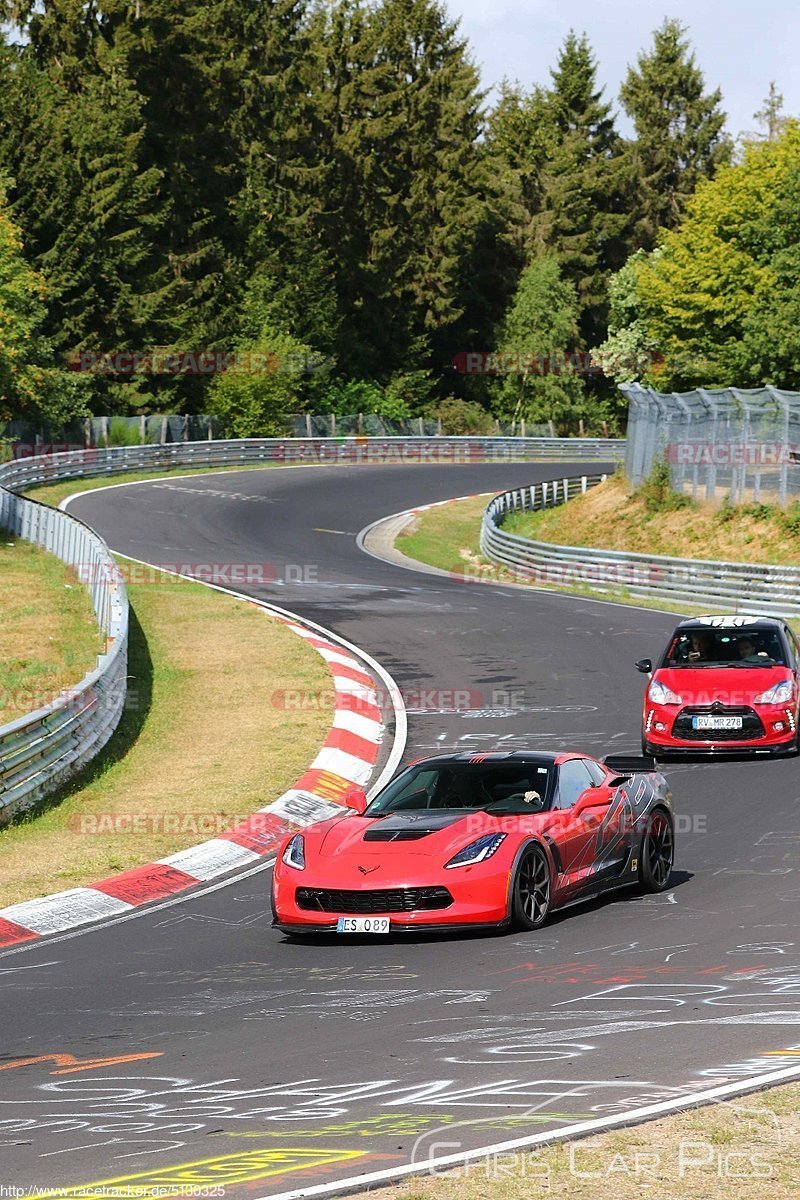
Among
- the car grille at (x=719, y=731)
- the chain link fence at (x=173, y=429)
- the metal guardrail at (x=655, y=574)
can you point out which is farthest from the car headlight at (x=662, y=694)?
the chain link fence at (x=173, y=429)

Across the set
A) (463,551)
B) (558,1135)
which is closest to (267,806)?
(558,1135)

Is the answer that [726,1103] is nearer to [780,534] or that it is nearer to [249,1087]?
[249,1087]

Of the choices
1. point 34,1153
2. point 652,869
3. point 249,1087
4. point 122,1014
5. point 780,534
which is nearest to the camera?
point 34,1153

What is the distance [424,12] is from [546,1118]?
353 ft

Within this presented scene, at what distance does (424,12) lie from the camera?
350 feet

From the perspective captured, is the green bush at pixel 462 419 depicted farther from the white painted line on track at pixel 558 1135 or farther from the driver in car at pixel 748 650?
the white painted line on track at pixel 558 1135

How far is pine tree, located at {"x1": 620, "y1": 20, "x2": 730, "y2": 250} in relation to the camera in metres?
116

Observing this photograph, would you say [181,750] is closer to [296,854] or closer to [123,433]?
[296,854]

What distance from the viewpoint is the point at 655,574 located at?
36.5 metres

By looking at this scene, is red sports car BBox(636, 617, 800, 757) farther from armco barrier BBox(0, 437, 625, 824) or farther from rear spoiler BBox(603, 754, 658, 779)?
armco barrier BBox(0, 437, 625, 824)

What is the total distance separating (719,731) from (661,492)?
2928 centimetres

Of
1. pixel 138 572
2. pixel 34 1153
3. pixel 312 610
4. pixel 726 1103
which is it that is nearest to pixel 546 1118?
pixel 726 1103

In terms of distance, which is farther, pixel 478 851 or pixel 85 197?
pixel 85 197

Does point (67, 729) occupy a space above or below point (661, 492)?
below
